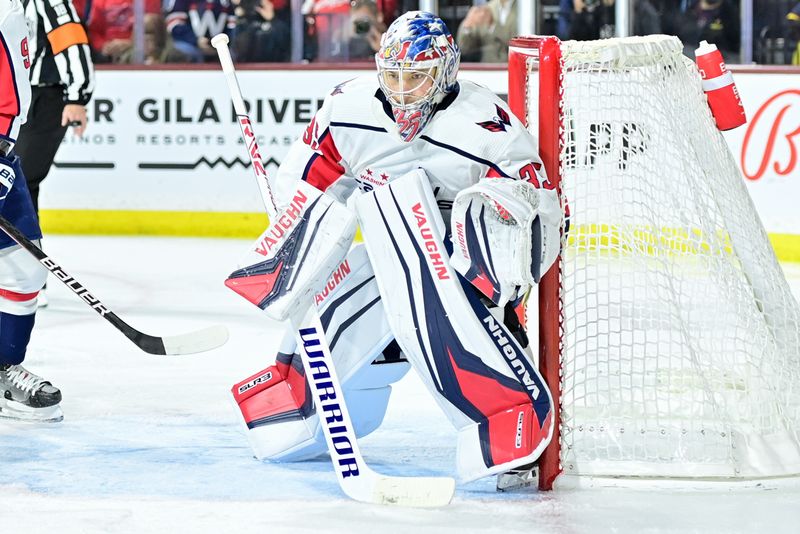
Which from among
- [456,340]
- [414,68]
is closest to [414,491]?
[456,340]

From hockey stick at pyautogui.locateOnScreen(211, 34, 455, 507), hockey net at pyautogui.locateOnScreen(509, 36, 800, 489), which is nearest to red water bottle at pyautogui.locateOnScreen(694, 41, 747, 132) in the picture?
hockey net at pyautogui.locateOnScreen(509, 36, 800, 489)

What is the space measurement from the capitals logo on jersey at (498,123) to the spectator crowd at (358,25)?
11.9 ft

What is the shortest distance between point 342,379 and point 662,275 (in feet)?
2.10

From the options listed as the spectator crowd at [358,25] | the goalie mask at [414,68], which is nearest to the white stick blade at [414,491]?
the goalie mask at [414,68]

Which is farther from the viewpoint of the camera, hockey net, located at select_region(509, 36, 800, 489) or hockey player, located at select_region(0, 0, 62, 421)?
hockey player, located at select_region(0, 0, 62, 421)

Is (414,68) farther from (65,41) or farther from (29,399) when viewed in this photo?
(65,41)

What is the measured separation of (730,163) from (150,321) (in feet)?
7.27

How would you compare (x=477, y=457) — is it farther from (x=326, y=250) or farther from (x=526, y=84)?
(x=526, y=84)

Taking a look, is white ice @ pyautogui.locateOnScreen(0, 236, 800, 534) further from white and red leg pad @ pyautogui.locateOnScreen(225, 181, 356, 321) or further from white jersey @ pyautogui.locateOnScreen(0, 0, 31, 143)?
white jersey @ pyautogui.locateOnScreen(0, 0, 31, 143)

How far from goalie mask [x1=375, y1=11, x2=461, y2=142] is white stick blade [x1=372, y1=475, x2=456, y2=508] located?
0.61 meters

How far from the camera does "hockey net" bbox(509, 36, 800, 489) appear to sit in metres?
2.51

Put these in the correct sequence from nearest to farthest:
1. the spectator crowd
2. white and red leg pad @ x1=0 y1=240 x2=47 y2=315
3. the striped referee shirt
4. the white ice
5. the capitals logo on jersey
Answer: the white ice
the capitals logo on jersey
white and red leg pad @ x1=0 y1=240 x2=47 y2=315
the striped referee shirt
the spectator crowd

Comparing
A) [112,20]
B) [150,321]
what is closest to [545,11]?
[112,20]

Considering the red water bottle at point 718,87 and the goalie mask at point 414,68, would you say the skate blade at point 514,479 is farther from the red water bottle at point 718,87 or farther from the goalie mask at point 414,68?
the red water bottle at point 718,87
